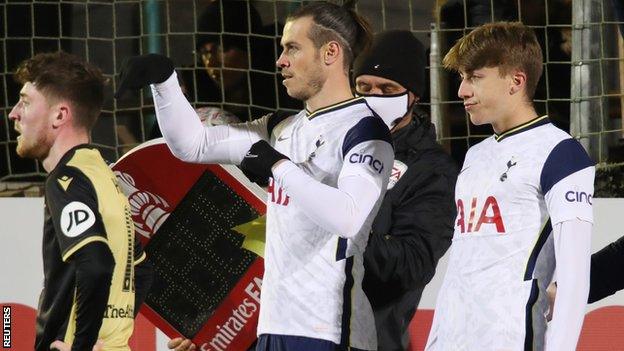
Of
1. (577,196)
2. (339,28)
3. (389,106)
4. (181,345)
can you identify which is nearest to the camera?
(577,196)

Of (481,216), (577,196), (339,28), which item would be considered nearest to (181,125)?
(339,28)

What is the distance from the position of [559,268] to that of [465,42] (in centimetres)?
67

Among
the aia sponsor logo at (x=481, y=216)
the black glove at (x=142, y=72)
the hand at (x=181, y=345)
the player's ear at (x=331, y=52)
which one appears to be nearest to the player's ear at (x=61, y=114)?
the black glove at (x=142, y=72)

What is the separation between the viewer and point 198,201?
4.54 metres

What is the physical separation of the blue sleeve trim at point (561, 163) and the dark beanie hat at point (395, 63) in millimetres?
856

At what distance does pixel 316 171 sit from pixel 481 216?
43cm

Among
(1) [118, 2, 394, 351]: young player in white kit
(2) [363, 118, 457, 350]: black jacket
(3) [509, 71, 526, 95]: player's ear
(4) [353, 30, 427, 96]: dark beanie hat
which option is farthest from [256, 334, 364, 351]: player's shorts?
(4) [353, 30, 427, 96]: dark beanie hat

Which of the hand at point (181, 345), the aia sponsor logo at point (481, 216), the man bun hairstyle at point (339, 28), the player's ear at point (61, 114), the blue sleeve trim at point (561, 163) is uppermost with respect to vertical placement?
the man bun hairstyle at point (339, 28)

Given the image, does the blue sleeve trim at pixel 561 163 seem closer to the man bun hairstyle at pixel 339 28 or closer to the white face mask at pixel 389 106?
the man bun hairstyle at pixel 339 28

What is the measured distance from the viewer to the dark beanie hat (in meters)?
4.31

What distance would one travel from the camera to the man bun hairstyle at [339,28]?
12.4 ft

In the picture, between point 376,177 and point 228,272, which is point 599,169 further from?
point 376,177

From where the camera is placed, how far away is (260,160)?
11.6 ft

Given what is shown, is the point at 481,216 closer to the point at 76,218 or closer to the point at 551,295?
the point at 551,295
